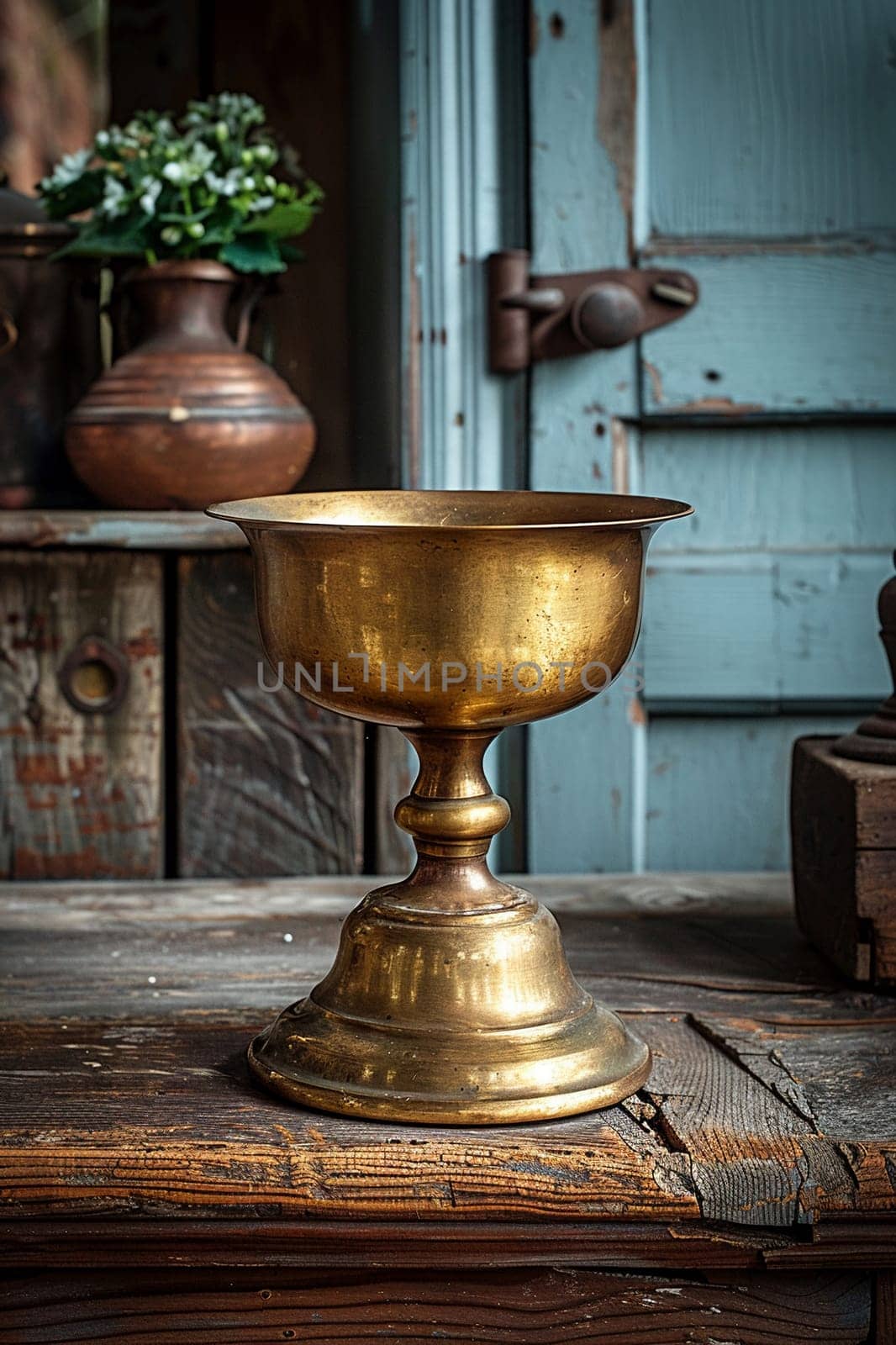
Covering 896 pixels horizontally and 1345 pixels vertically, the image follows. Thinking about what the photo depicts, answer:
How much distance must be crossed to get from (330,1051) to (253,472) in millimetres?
694

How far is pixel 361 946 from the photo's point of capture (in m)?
0.98

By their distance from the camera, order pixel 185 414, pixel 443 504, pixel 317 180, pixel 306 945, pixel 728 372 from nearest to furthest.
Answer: pixel 443 504 → pixel 306 945 → pixel 185 414 → pixel 728 372 → pixel 317 180

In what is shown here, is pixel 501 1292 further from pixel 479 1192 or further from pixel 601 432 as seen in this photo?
pixel 601 432

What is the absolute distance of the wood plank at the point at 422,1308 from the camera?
0.90 metres

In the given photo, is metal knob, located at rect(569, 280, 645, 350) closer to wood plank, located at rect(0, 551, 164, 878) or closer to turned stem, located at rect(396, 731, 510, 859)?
wood plank, located at rect(0, 551, 164, 878)

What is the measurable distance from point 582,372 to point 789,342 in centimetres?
21

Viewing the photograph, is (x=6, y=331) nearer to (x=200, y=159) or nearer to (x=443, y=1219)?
(x=200, y=159)

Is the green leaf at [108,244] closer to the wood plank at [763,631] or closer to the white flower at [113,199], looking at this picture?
the white flower at [113,199]

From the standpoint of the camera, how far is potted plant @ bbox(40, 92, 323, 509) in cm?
146

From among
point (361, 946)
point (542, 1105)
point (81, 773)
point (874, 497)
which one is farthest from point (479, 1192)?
point (874, 497)

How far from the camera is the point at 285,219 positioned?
4.92ft

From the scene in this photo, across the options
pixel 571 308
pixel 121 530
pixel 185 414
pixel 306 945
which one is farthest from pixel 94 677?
pixel 571 308

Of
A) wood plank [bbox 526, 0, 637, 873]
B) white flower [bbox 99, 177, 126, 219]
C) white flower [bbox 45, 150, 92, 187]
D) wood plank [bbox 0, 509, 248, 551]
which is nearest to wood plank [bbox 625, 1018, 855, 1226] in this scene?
wood plank [bbox 526, 0, 637, 873]

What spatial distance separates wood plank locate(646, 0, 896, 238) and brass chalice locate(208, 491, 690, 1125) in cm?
73
